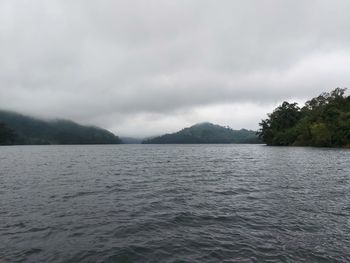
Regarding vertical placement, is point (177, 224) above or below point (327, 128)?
below

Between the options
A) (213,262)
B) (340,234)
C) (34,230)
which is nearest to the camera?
(213,262)

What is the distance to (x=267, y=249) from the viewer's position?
47.3ft

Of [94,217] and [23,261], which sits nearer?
[23,261]

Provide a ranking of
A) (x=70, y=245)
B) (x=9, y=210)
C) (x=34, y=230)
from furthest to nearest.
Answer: (x=9, y=210) → (x=34, y=230) → (x=70, y=245)

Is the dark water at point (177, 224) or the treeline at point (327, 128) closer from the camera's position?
the dark water at point (177, 224)

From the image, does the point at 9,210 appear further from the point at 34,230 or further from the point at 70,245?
the point at 70,245

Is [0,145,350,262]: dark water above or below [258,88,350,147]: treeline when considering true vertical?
below

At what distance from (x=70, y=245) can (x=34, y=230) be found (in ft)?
13.4

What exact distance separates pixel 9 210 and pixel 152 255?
50.0 feet

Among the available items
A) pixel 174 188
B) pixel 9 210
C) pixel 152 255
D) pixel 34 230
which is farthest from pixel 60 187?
pixel 152 255

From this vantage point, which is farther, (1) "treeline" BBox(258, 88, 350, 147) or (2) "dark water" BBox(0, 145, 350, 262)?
(1) "treeline" BBox(258, 88, 350, 147)

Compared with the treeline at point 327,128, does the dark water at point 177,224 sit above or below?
below

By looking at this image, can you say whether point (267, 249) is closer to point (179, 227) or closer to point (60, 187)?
point (179, 227)

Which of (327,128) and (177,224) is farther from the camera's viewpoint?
(327,128)
